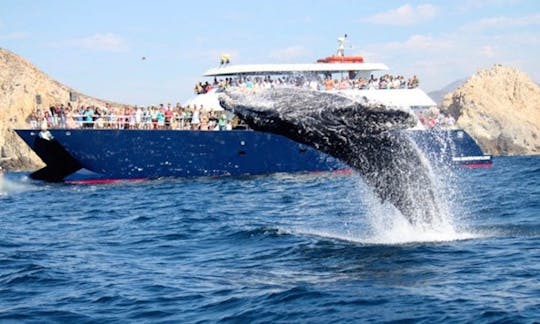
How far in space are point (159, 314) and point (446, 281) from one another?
116 inches

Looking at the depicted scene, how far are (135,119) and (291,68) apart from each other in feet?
Result: 31.6

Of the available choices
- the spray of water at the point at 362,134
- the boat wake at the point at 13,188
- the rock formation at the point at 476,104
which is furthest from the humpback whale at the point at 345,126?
the rock formation at the point at 476,104

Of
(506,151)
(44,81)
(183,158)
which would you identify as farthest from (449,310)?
(44,81)

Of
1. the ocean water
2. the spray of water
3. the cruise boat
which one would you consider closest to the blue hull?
the cruise boat

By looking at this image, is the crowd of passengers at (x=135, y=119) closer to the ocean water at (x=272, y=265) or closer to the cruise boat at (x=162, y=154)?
the cruise boat at (x=162, y=154)

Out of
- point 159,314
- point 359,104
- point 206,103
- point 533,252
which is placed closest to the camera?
point 159,314

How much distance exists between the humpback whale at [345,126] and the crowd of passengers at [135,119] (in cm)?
2081

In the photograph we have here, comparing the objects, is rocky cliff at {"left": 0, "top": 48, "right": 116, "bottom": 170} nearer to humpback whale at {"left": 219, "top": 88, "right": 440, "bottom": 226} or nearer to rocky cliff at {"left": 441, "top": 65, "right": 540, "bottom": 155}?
rocky cliff at {"left": 441, "top": 65, "right": 540, "bottom": 155}

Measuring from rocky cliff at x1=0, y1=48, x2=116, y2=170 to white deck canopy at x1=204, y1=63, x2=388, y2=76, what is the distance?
25.9 meters

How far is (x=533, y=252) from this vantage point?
10.0m

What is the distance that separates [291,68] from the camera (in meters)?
38.2

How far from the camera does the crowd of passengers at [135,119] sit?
1200 inches

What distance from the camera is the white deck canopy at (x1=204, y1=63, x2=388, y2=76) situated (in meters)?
37.9

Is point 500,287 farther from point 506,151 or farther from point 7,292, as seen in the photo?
point 506,151
